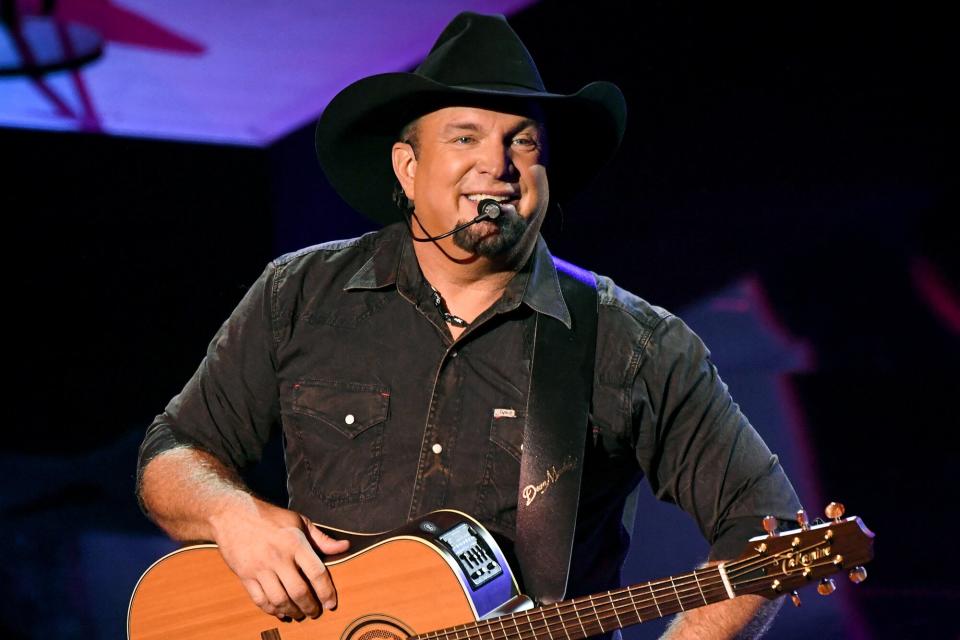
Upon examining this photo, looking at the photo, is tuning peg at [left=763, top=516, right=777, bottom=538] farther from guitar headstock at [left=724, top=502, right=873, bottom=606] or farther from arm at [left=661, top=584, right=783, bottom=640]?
arm at [left=661, top=584, right=783, bottom=640]

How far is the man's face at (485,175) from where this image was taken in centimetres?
298

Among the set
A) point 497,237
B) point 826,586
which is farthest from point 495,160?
point 826,586

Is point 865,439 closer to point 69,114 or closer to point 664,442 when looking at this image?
point 664,442

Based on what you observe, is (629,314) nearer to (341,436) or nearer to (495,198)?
(495,198)

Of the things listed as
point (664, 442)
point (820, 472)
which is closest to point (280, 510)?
point (664, 442)

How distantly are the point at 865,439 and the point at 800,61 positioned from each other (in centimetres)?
140

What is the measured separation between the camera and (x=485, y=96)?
301 centimetres

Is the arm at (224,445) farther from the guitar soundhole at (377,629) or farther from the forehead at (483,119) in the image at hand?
the forehead at (483,119)

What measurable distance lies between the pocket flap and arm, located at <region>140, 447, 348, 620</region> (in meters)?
0.29

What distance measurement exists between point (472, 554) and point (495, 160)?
1.04m

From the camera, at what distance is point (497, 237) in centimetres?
300

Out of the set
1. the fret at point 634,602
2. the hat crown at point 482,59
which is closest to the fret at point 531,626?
the fret at point 634,602

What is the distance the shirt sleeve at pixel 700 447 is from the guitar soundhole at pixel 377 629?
2.66ft

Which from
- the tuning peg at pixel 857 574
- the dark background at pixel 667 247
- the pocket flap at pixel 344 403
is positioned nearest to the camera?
the tuning peg at pixel 857 574
